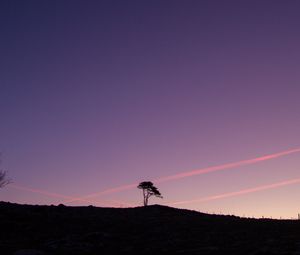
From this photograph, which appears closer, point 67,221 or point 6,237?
point 6,237

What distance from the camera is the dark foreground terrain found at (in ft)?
94.2

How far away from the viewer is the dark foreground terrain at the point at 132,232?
28.7m

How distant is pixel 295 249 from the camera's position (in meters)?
26.0

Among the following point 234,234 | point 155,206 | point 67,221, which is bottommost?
point 234,234

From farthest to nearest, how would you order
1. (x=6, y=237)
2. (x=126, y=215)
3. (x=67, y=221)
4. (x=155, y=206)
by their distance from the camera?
(x=155, y=206) < (x=126, y=215) < (x=67, y=221) < (x=6, y=237)

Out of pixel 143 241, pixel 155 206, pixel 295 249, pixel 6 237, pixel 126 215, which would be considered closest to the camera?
pixel 295 249

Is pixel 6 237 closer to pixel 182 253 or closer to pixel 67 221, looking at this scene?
pixel 67 221

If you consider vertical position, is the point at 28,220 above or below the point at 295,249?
above

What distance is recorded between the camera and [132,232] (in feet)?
116

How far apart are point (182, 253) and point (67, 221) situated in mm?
14980

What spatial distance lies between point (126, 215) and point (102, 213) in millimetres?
2260

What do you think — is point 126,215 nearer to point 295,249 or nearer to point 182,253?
point 182,253

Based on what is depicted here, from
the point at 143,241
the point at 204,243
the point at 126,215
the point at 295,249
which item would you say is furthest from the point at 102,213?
the point at 295,249

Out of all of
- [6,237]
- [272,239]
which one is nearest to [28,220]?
[6,237]
